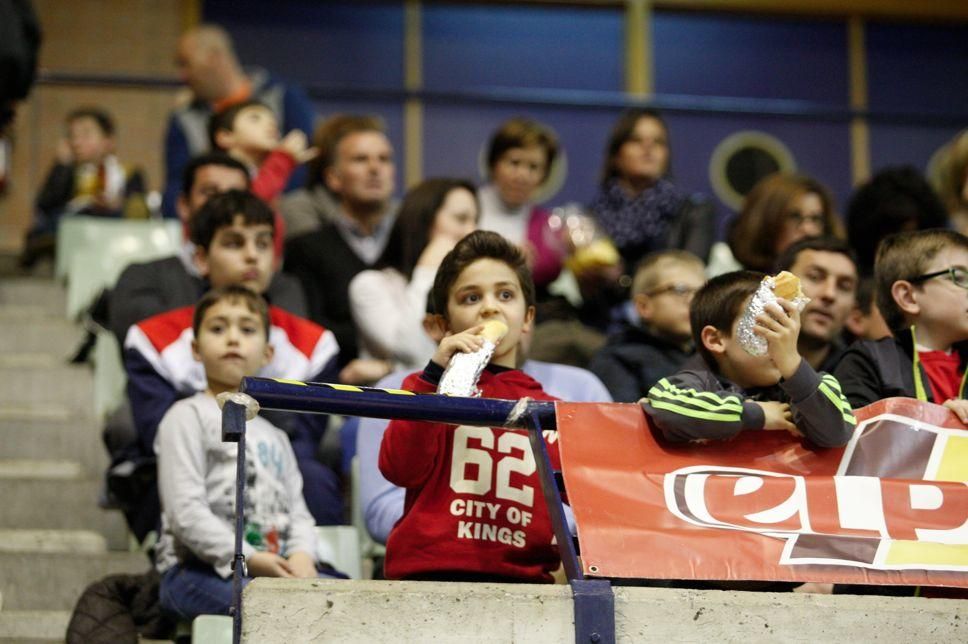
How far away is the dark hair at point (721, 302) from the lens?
3592mm

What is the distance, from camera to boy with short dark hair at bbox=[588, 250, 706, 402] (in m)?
4.95

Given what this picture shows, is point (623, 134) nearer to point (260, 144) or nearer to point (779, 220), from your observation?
point (779, 220)

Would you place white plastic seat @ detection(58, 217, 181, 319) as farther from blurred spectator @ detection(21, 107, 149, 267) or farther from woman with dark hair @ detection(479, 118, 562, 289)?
woman with dark hair @ detection(479, 118, 562, 289)

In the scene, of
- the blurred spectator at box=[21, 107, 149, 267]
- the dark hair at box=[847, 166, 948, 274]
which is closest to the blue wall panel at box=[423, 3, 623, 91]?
the blurred spectator at box=[21, 107, 149, 267]

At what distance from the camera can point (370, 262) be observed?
616cm

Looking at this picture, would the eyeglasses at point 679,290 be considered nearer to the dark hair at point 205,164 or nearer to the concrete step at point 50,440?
the dark hair at point 205,164

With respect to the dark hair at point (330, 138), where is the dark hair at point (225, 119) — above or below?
above

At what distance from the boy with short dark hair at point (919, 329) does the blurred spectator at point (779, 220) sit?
1.55 meters

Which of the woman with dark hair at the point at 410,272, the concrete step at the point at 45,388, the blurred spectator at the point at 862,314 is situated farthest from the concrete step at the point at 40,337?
the blurred spectator at the point at 862,314

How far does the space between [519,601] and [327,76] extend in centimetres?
667

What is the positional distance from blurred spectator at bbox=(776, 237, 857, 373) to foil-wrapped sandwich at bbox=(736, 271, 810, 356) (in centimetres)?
152

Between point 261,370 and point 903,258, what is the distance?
6.02 feet

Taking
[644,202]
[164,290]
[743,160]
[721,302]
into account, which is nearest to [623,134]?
[644,202]

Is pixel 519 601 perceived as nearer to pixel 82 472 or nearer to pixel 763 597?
pixel 763 597
